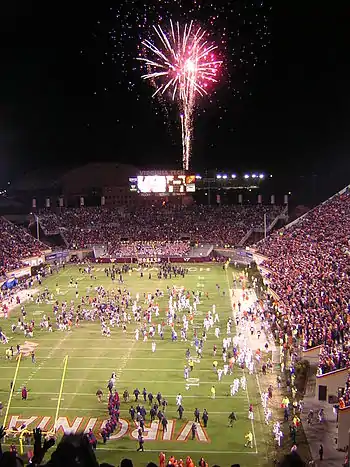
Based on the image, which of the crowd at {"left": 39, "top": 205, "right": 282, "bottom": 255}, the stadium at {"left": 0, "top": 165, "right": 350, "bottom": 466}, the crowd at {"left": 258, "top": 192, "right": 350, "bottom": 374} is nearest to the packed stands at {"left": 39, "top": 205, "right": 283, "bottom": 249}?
the crowd at {"left": 39, "top": 205, "right": 282, "bottom": 255}

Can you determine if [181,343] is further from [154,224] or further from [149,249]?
[154,224]

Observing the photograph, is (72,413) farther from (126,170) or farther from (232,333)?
(126,170)

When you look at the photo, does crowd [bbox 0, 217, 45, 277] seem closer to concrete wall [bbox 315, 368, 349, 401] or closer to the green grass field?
the green grass field

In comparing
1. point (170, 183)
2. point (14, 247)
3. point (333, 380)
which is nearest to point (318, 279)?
point (333, 380)

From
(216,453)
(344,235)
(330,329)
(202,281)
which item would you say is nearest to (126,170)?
(202,281)

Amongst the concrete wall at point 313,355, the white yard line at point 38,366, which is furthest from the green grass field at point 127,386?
the concrete wall at point 313,355

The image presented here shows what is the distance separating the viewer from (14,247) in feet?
176

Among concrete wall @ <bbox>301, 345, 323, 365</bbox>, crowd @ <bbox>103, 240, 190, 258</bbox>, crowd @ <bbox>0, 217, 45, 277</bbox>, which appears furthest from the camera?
crowd @ <bbox>103, 240, 190, 258</bbox>

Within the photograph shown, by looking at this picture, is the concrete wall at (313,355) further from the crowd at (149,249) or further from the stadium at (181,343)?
the crowd at (149,249)

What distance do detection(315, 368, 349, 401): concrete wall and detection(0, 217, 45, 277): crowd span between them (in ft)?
103

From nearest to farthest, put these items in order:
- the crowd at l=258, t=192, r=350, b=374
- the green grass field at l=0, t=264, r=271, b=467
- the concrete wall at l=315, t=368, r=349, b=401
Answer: the green grass field at l=0, t=264, r=271, b=467
the concrete wall at l=315, t=368, r=349, b=401
the crowd at l=258, t=192, r=350, b=374

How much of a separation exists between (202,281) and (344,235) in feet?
43.1

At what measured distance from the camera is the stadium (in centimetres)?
1809

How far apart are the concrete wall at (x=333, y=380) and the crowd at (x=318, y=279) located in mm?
299
